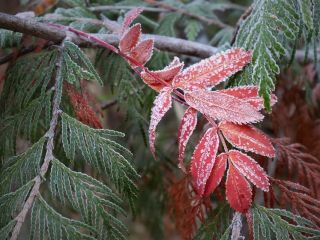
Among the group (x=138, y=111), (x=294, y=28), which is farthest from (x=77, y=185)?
(x=294, y=28)

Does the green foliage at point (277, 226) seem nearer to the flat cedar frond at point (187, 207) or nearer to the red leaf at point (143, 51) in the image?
the flat cedar frond at point (187, 207)

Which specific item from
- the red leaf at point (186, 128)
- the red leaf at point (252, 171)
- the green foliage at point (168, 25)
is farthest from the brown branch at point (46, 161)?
the green foliage at point (168, 25)

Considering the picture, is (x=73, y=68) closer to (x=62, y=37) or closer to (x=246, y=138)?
(x=62, y=37)

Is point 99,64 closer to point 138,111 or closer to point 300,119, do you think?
point 138,111

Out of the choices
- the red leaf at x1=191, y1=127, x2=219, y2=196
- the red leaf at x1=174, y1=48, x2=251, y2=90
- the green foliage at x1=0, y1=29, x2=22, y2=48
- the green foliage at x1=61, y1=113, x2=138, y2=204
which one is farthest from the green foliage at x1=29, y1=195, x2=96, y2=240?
the green foliage at x1=0, y1=29, x2=22, y2=48

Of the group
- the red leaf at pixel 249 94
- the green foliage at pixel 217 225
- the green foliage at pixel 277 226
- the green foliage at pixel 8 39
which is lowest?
the green foliage at pixel 217 225

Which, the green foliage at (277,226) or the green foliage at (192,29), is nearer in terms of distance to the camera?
the green foliage at (277,226)

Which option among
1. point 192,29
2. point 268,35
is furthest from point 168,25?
point 268,35
